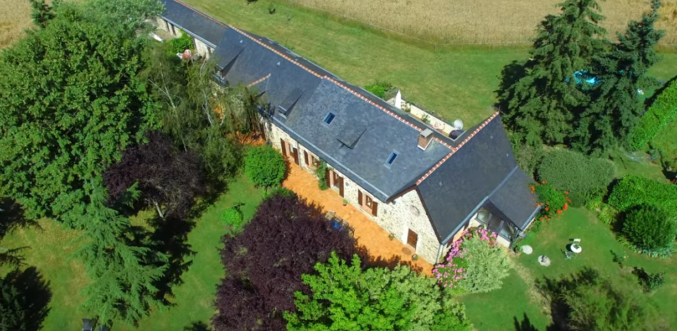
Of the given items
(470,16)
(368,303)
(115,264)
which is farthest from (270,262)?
(470,16)

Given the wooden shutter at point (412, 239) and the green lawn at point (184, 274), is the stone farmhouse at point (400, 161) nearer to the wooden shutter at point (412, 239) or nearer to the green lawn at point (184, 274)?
the wooden shutter at point (412, 239)

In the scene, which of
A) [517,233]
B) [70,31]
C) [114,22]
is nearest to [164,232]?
[70,31]

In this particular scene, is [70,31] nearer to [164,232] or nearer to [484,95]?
[164,232]

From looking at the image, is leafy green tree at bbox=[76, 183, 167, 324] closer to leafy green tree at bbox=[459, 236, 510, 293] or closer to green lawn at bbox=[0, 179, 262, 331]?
green lawn at bbox=[0, 179, 262, 331]


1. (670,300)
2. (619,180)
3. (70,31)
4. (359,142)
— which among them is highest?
(619,180)

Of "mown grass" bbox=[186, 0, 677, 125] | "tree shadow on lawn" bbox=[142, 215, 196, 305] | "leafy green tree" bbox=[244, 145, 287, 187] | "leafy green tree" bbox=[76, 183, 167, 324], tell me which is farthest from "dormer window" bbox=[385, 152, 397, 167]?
"leafy green tree" bbox=[76, 183, 167, 324]

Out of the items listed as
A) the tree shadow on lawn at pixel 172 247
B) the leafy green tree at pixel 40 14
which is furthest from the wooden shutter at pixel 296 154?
the leafy green tree at pixel 40 14
